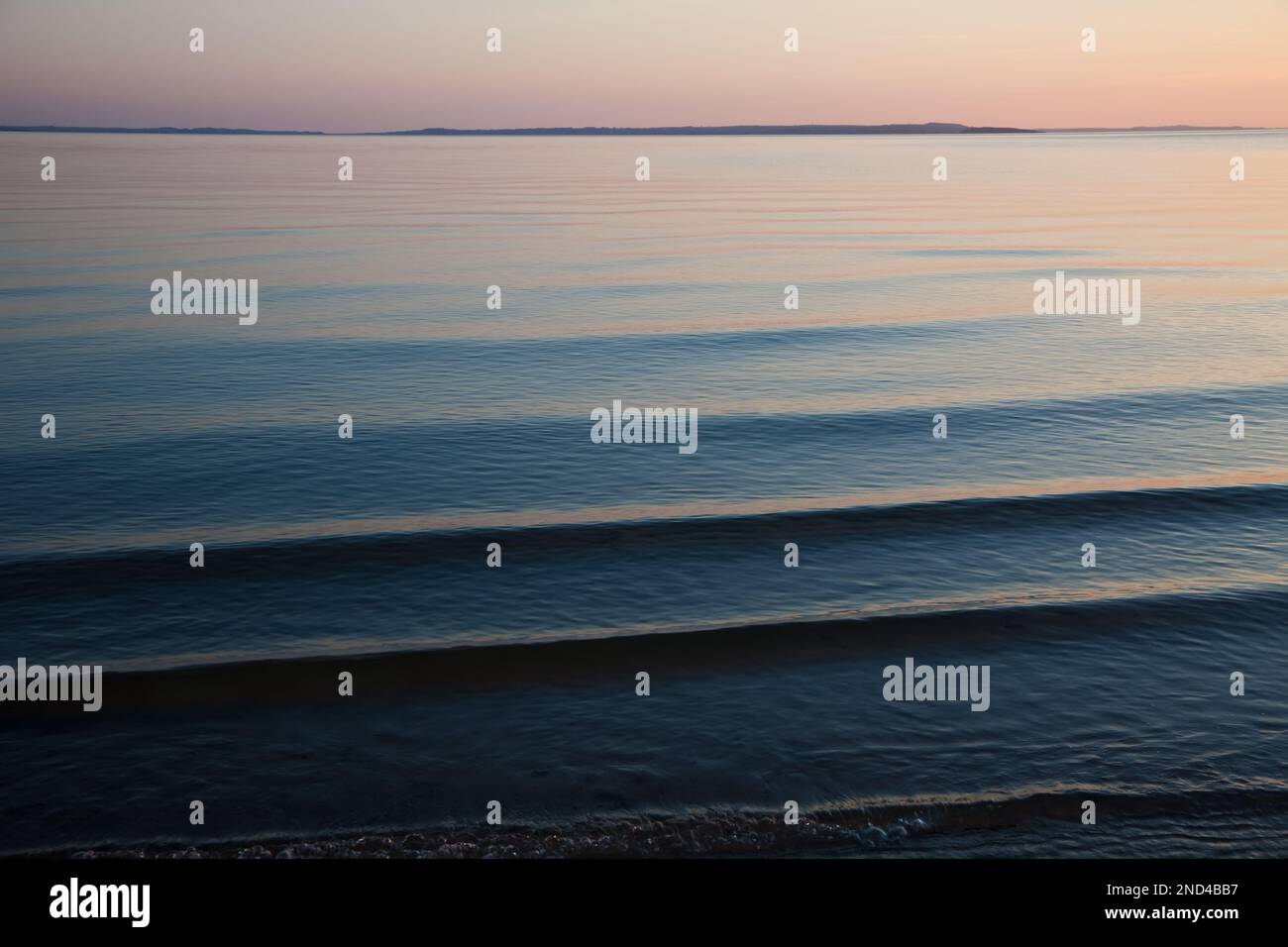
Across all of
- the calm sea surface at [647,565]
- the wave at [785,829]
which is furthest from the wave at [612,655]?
the wave at [785,829]

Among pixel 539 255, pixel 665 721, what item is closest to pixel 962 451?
pixel 665 721

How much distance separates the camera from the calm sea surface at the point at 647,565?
10.2 metres

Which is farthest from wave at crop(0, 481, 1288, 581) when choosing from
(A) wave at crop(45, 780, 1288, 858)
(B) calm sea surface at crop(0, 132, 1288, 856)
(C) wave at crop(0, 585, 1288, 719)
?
(A) wave at crop(45, 780, 1288, 858)

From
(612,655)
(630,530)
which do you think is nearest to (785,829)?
(612,655)

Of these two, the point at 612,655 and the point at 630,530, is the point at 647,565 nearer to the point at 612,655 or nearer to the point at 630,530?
the point at 630,530

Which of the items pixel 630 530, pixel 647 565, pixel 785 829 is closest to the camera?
pixel 785 829

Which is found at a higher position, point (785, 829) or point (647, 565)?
point (647, 565)

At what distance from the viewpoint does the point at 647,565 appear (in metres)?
16.1

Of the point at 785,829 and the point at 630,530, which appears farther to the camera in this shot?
the point at 630,530

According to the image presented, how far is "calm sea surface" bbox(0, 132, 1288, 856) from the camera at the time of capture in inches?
403

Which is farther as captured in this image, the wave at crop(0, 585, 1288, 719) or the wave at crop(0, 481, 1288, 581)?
the wave at crop(0, 481, 1288, 581)

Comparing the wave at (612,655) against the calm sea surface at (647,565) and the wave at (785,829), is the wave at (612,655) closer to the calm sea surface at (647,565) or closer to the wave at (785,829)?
the calm sea surface at (647,565)

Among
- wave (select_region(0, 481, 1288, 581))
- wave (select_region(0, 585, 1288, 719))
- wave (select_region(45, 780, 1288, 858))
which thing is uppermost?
wave (select_region(0, 481, 1288, 581))

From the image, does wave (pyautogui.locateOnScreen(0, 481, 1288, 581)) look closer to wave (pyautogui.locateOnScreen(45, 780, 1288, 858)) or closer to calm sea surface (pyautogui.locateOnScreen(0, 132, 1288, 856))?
calm sea surface (pyautogui.locateOnScreen(0, 132, 1288, 856))
